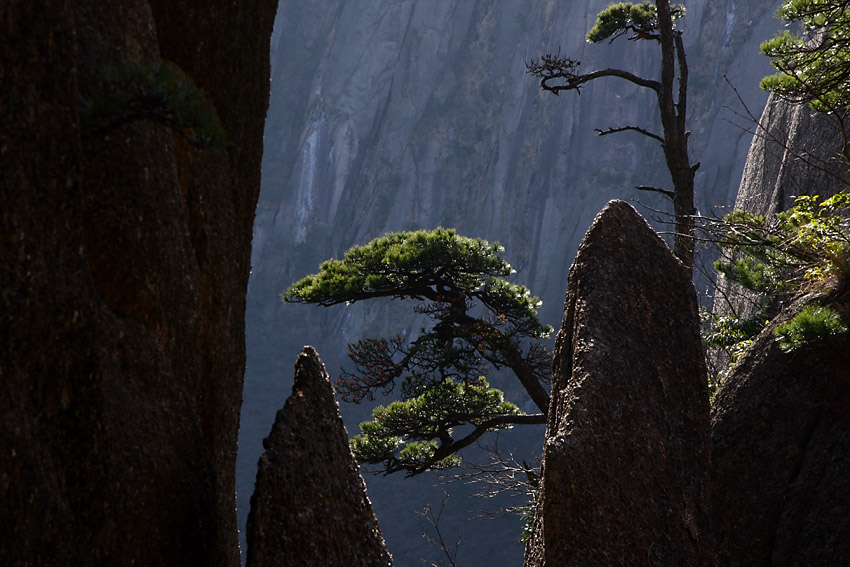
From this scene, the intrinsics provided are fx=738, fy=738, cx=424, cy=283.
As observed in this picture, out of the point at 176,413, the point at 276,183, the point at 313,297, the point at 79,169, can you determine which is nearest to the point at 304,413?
the point at 176,413

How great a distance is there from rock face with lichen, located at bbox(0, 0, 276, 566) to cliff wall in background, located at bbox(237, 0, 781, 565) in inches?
2051

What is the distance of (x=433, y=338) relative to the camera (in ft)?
28.4

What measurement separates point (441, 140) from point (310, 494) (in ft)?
215

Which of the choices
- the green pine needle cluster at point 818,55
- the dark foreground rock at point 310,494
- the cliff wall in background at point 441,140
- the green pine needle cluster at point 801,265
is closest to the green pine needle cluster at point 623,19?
the green pine needle cluster at point 818,55

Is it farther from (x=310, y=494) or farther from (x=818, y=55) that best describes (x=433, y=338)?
(x=310, y=494)

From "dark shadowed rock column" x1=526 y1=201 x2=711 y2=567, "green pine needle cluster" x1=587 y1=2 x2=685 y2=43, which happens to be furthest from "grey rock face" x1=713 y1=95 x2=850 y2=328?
"dark shadowed rock column" x1=526 y1=201 x2=711 y2=567

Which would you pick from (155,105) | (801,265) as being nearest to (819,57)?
(801,265)

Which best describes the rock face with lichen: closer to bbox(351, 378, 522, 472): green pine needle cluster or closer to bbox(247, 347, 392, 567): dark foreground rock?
bbox(247, 347, 392, 567): dark foreground rock

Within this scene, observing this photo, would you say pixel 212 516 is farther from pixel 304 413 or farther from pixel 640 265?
pixel 640 265

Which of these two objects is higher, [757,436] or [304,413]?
[757,436]

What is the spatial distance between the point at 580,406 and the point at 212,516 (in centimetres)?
189

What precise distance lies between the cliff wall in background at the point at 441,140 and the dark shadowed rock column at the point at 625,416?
5122 cm

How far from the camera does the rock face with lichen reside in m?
1.86

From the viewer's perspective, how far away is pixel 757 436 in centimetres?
459
